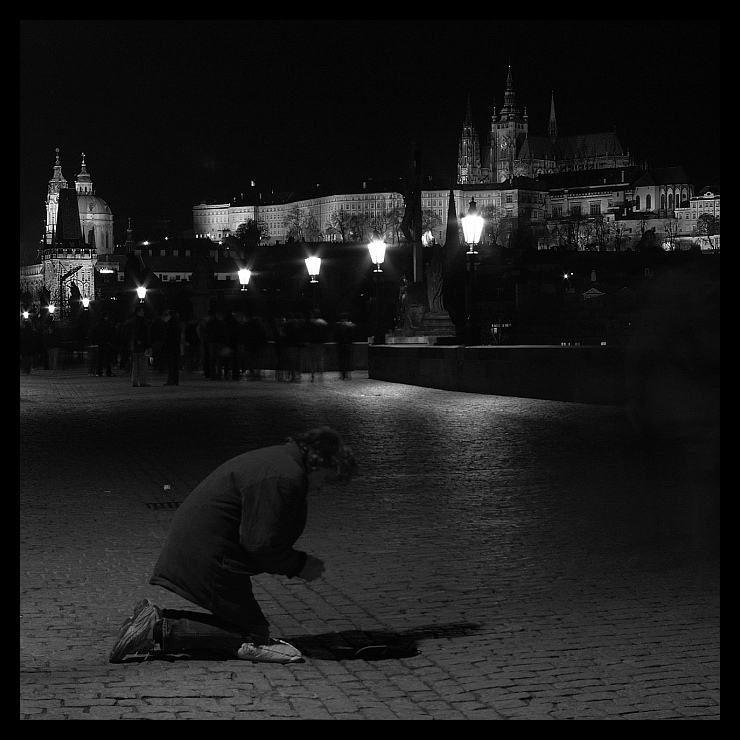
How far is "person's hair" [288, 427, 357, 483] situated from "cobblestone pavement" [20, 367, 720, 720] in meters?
0.85

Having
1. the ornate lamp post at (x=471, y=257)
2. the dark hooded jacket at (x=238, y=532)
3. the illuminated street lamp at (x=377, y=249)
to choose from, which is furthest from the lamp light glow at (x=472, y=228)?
the dark hooded jacket at (x=238, y=532)

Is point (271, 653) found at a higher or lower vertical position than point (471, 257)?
lower

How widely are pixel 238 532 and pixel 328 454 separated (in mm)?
572

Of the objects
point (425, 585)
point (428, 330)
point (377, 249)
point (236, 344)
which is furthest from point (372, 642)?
point (377, 249)

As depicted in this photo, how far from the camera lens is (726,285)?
4.80 meters

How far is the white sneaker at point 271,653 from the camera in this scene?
5453 mm

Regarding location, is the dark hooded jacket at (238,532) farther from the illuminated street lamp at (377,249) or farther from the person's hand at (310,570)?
the illuminated street lamp at (377,249)

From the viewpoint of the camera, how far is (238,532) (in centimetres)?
550

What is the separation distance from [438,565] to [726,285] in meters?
3.27

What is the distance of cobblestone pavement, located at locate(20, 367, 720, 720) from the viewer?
4.97 metres

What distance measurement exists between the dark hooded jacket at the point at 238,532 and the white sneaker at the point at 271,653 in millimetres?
116

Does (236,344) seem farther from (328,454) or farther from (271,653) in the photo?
(328,454)

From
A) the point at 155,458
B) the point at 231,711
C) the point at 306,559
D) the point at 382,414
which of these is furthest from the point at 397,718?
the point at 382,414

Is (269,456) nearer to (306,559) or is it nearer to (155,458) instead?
(306,559)
